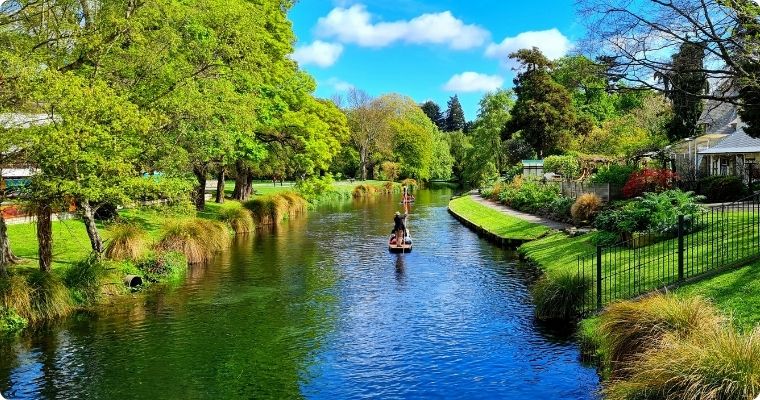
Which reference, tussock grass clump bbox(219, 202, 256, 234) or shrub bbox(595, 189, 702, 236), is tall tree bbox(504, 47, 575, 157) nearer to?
tussock grass clump bbox(219, 202, 256, 234)

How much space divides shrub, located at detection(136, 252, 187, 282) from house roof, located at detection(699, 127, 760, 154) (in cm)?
2815

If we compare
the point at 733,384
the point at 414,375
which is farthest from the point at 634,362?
the point at 414,375

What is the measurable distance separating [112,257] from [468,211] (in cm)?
3019

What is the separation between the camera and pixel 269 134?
136ft

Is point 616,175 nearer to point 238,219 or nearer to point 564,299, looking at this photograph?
point 564,299

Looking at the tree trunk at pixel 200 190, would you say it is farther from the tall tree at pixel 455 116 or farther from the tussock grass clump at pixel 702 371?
the tall tree at pixel 455 116

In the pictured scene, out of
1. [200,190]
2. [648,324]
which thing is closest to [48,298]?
[648,324]

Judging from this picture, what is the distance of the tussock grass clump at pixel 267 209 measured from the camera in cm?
4094

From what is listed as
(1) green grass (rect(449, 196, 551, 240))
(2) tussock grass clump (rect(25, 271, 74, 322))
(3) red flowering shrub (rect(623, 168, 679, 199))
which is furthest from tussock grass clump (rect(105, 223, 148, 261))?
(3) red flowering shrub (rect(623, 168, 679, 199))

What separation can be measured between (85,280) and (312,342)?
839 cm

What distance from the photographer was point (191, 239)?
26469 mm

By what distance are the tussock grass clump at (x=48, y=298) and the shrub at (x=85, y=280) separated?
0.58m

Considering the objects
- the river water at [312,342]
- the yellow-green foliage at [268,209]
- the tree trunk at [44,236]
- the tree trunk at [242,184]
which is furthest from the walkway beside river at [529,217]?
the tree trunk at [44,236]

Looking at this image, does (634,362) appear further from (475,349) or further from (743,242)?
(743,242)
